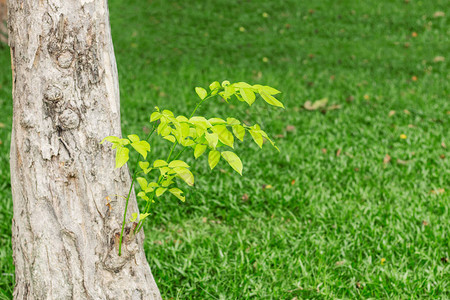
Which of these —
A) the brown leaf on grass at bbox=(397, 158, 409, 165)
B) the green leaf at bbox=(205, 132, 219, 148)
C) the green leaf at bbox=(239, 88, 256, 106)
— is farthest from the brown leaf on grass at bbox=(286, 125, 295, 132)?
the green leaf at bbox=(205, 132, 219, 148)

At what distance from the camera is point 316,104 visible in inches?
207

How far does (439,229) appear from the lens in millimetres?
3072

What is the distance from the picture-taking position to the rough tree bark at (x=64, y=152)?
5.39ft

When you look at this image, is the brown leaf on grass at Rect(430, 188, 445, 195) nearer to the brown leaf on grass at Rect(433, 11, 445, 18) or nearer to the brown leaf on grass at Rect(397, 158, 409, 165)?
the brown leaf on grass at Rect(397, 158, 409, 165)

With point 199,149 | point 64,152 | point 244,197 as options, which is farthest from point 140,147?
point 244,197

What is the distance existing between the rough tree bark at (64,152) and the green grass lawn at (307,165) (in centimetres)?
96

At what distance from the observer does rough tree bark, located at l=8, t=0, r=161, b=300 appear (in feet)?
5.39

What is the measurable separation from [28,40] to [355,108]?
4.30 meters

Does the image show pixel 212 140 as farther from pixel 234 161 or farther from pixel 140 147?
pixel 140 147

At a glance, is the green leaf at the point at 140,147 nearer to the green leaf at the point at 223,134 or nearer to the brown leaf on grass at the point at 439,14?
the green leaf at the point at 223,134

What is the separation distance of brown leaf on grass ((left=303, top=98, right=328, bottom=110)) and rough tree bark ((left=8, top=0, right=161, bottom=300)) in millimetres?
3775

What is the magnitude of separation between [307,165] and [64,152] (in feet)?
8.82

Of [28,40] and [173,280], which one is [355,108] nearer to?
[173,280]

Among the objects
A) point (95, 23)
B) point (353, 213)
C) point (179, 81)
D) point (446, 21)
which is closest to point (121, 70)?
point (179, 81)
